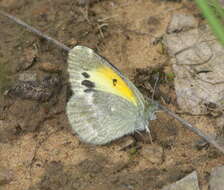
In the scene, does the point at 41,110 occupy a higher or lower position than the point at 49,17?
lower

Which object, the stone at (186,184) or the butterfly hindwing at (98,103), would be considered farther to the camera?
A: the butterfly hindwing at (98,103)

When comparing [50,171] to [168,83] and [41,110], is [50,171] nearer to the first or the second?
[41,110]

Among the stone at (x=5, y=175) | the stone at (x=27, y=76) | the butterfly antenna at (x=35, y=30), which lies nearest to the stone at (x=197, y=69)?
the butterfly antenna at (x=35, y=30)

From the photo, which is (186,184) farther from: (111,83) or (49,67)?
(49,67)

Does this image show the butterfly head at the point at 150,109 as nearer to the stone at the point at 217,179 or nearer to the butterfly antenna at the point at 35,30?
the stone at the point at 217,179

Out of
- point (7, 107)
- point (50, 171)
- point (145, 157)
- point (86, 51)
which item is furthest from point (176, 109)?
point (7, 107)

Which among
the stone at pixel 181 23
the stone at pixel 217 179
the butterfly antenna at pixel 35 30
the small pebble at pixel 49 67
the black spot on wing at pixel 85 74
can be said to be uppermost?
the stone at pixel 181 23
